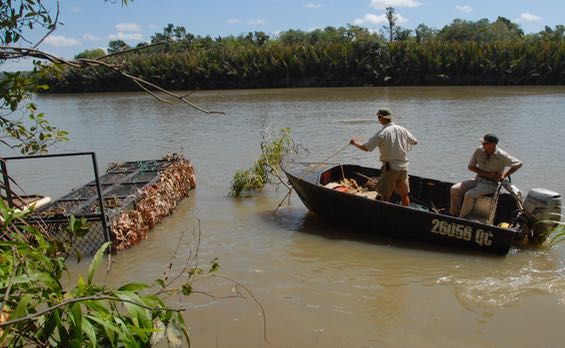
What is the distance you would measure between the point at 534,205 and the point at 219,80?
3952 centimetres

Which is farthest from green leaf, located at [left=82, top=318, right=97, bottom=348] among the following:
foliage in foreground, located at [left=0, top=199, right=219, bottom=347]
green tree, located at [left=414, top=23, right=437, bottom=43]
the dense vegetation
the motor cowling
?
green tree, located at [left=414, top=23, right=437, bottom=43]

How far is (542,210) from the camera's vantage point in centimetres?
637

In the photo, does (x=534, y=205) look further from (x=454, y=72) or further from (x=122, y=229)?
(x=454, y=72)

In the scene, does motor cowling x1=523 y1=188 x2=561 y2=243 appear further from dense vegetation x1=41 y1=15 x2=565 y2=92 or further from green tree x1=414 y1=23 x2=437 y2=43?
green tree x1=414 y1=23 x2=437 y2=43

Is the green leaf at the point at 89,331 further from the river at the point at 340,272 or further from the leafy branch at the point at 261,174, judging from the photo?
the leafy branch at the point at 261,174

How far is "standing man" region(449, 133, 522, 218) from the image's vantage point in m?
6.73

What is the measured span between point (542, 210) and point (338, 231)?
2.84m

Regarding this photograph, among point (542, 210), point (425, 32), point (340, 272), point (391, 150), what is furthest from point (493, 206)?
point (425, 32)

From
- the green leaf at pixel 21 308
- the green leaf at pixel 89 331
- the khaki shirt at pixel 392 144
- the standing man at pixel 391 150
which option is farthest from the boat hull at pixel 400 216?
the green leaf at pixel 21 308

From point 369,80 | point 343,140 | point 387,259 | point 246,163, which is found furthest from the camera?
point 369,80

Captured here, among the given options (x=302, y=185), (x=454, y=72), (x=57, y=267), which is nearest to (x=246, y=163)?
(x=302, y=185)

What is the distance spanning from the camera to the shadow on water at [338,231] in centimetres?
691

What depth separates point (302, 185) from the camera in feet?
26.6

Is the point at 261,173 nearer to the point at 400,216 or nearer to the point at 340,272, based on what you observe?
the point at 400,216
